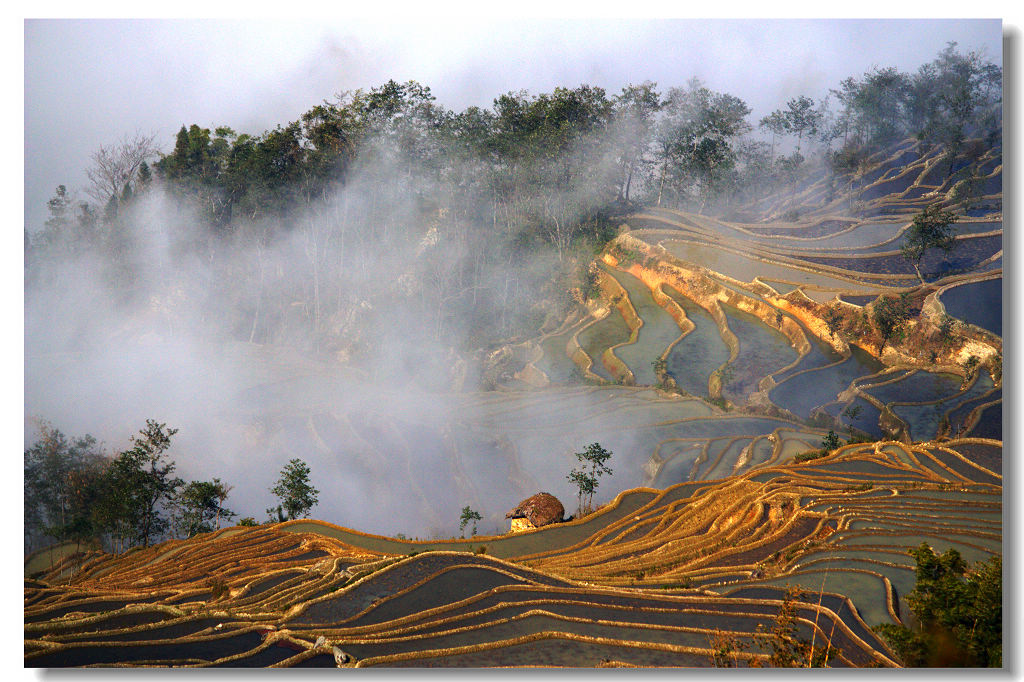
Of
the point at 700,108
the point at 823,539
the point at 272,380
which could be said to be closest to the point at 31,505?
the point at 823,539

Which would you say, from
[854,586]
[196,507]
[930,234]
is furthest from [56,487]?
[930,234]

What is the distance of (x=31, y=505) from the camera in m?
7.48

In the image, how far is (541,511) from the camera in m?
9.06

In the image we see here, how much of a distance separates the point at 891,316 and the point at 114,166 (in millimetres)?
12809

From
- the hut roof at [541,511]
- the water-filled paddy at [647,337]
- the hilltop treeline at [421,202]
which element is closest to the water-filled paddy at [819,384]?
the water-filled paddy at [647,337]

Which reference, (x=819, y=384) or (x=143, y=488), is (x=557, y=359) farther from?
(x=143, y=488)

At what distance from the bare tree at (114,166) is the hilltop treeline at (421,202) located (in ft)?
9.30

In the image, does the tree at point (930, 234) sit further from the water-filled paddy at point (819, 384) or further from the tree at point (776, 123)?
the tree at point (776, 123)

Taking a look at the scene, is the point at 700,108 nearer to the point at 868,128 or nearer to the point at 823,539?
the point at 868,128

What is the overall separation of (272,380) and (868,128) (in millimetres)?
14961

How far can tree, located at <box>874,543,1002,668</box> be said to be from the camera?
201 inches

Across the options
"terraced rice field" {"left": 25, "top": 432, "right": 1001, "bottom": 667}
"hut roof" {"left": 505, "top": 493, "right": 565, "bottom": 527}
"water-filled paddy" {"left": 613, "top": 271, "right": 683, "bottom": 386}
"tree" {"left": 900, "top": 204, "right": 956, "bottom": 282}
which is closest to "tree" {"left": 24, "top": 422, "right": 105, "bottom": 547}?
"terraced rice field" {"left": 25, "top": 432, "right": 1001, "bottom": 667}

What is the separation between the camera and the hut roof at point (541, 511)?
29.5 feet

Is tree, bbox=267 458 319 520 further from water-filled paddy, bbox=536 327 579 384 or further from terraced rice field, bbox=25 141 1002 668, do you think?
water-filled paddy, bbox=536 327 579 384
